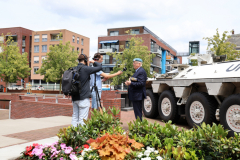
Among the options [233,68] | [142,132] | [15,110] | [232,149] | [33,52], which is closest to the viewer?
[232,149]

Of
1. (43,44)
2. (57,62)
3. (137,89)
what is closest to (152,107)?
(137,89)

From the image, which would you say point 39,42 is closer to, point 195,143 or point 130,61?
point 130,61

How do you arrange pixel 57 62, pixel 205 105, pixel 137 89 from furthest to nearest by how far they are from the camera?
pixel 57 62 → pixel 205 105 → pixel 137 89

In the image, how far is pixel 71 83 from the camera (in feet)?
14.4

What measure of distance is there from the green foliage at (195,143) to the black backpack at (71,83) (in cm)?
149

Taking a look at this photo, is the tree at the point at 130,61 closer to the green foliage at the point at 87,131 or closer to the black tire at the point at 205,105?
the black tire at the point at 205,105

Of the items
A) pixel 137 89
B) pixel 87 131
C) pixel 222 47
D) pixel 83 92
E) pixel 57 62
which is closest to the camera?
pixel 87 131

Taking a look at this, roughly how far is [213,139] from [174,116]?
4.85 meters

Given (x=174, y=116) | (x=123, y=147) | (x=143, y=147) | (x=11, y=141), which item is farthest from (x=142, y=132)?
(x=174, y=116)

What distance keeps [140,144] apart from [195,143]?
2.25 feet

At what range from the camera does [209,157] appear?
2.83 metres

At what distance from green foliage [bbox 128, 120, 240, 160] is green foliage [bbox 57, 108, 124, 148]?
0.57m

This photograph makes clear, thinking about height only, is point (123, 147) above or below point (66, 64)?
below

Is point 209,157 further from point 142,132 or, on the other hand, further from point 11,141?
point 11,141
